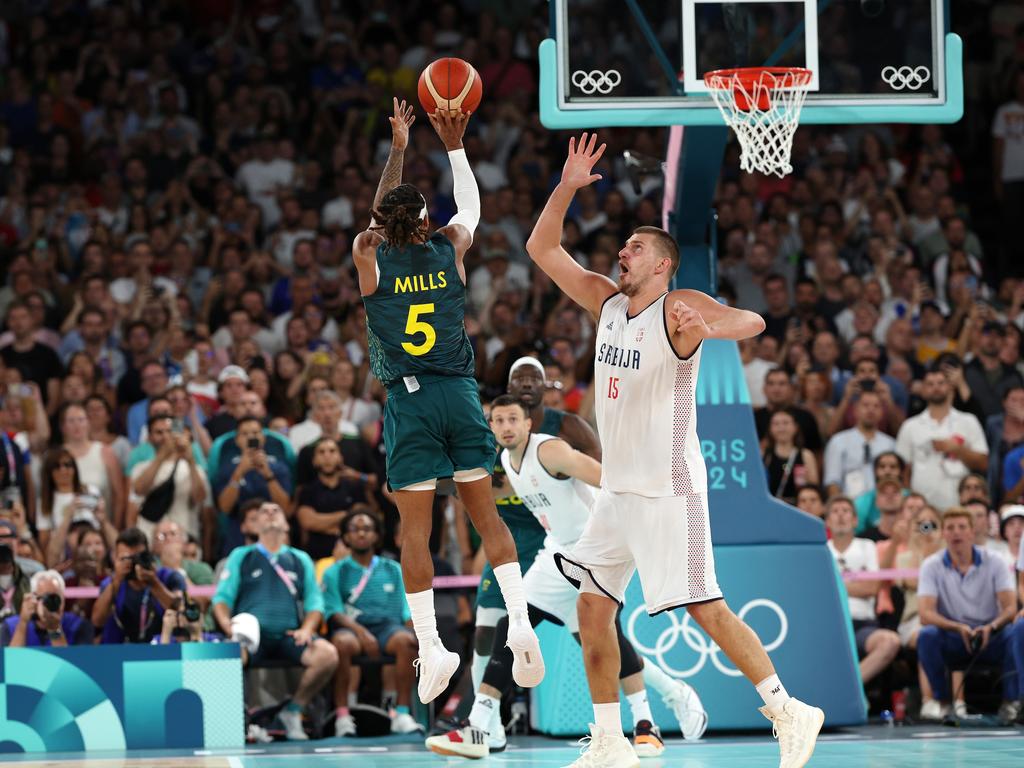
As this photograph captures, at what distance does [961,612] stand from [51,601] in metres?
7.16

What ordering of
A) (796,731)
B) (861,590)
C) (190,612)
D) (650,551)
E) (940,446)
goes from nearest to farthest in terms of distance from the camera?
1. (796,731)
2. (650,551)
3. (190,612)
4. (861,590)
5. (940,446)

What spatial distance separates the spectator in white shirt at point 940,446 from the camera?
14.8m

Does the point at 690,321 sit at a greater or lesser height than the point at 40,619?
greater

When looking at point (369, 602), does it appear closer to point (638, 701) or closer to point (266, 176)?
point (638, 701)

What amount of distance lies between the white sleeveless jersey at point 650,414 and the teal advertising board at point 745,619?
3.59 meters

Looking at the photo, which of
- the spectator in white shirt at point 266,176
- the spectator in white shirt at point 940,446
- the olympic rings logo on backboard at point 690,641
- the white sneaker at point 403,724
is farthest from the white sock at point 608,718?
the spectator in white shirt at point 266,176

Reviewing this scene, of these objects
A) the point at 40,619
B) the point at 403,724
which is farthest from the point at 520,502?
the point at 40,619

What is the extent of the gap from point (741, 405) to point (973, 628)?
2732 millimetres

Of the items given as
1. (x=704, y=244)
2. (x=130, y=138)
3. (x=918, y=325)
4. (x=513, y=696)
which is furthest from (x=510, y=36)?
(x=513, y=696)

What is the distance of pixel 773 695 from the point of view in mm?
8258

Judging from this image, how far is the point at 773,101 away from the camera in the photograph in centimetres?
1053

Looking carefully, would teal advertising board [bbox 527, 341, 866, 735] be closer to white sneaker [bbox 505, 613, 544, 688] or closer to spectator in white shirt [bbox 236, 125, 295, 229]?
white sneaker [bbox 505, 613, 544, 688]

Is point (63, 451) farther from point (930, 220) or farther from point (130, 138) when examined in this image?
point (930, 220)

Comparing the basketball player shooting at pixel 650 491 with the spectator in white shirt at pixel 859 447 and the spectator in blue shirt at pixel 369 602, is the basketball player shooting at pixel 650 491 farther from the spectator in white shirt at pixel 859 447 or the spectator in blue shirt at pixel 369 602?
the spectator in white shirt at pixel 859 447
